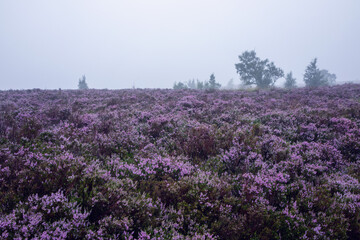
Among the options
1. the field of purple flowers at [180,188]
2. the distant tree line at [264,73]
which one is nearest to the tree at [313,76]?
the distant tree line at [264,73]

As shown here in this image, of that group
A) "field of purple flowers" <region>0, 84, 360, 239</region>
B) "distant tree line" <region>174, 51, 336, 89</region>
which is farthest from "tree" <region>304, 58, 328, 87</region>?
"field of purple flowers" <region>0, 84, 360, 239</region>

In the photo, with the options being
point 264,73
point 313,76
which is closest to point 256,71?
point 264,73

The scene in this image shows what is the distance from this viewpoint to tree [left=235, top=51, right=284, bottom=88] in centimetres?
4878

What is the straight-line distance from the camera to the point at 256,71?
4975cm

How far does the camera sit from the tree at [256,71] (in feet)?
160

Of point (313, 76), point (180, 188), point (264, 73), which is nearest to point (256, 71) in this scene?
point (264, 73)

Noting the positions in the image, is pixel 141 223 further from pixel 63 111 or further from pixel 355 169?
pixel 63 111

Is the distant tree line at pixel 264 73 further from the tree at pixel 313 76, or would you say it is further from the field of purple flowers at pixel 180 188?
the field of purple flowers at pixel 180 188

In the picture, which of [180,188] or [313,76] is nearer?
[180,188]

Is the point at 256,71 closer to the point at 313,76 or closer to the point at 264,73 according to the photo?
the point at 264,73

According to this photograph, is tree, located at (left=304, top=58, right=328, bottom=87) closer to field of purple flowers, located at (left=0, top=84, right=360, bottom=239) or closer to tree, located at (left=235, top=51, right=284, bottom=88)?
tree, located at (left=235, top=51, right=284, bottom=88)

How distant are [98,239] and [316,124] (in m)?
8.20

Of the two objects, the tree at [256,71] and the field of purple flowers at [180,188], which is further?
the tree at [256,71]

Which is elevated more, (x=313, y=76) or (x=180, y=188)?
(x=313, y=76)
